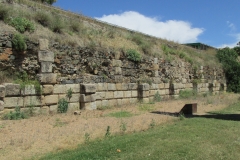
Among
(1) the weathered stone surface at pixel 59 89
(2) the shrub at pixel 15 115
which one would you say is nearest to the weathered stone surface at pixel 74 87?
(1) the weathered stone surface at pixel 59 89

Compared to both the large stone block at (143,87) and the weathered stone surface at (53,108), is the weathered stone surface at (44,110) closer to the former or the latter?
the weathered stone surface at (53,108)

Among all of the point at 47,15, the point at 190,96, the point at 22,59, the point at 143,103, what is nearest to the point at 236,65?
the point at 190,96

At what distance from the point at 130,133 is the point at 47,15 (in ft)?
24.5

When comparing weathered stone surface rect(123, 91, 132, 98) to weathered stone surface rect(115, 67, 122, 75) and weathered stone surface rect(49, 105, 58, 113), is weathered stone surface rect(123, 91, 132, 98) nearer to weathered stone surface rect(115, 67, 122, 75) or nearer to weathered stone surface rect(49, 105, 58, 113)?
weathered stone surface rect(115, 67, 122, 75)

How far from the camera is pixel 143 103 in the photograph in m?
13.9

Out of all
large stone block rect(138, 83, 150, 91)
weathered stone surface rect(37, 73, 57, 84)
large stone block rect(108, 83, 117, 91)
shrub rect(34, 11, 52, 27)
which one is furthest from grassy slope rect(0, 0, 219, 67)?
large stone block rect(138, 83, 150, 91)

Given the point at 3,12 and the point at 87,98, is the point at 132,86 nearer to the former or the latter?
the point at 87,98

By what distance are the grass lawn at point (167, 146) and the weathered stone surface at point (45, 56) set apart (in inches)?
195

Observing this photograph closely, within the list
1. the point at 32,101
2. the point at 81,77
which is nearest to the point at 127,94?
the point at 81,77

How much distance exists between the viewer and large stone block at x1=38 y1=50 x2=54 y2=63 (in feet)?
32.3

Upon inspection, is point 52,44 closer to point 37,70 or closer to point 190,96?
point 37,70

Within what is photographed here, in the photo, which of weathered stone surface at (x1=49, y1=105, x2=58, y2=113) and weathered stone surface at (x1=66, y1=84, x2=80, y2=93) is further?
weathered stone surface at (x1=66, y1=84, x2=80, y2=93)

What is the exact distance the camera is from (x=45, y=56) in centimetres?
997

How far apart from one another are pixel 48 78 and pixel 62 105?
4.24 feet
